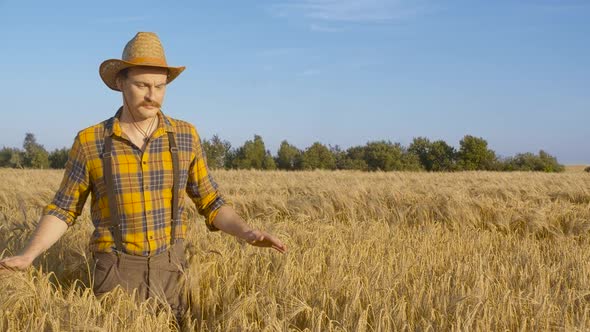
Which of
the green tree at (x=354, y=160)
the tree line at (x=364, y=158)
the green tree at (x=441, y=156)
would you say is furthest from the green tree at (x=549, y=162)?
the green tree at (x=354, y=160)

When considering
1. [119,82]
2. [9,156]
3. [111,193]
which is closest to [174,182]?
[111,193]

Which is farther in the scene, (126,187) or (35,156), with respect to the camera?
(35,156)

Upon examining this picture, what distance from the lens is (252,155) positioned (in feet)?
147

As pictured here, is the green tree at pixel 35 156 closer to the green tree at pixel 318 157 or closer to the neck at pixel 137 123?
the green tree at pixel 318 157

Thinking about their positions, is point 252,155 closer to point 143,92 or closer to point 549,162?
point 549,162

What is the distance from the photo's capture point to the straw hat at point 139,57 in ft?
A: 8.25

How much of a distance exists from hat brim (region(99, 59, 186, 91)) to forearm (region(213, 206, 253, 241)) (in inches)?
29.0

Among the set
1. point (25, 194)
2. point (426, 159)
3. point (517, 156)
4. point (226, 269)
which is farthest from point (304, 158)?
point (226, 269)

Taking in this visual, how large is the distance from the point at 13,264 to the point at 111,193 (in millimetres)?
498

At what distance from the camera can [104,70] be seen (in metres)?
2.62

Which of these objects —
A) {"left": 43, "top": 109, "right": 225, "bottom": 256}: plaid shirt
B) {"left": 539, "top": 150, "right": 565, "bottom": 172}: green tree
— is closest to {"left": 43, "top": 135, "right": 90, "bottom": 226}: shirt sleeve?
{"left": 43, "top": 109, "right": 225, "bottom": 256}: plaid shirt

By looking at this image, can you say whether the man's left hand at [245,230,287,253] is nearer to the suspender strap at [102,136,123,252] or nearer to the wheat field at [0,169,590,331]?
the wheat field at [0,169,590,331]

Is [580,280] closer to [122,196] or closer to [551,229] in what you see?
[122,196]

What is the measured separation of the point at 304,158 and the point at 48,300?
43.4 m
